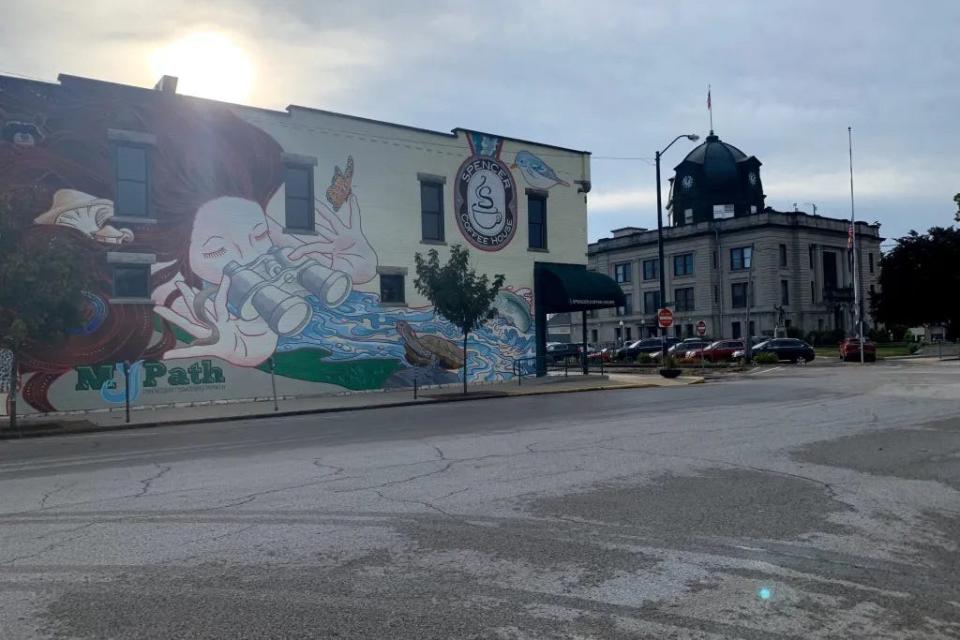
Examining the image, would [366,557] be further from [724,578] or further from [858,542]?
[858,542]

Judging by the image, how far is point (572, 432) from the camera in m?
13.8

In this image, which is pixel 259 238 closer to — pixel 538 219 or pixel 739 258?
pixel 538 219

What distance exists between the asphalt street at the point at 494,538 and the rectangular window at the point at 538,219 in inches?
733

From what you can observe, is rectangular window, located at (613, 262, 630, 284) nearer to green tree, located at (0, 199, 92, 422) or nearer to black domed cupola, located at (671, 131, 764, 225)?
black domed cupola, located at (671, 131, 764, 225)

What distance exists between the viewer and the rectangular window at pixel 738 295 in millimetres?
81688

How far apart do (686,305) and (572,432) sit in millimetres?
76103

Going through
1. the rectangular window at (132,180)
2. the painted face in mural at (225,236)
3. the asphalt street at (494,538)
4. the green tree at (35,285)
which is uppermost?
the rectangular window at (132,180)

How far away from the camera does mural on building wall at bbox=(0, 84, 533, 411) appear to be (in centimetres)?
2059

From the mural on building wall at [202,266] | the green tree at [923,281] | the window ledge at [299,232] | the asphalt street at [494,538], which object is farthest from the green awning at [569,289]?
the green tree at [923,281]

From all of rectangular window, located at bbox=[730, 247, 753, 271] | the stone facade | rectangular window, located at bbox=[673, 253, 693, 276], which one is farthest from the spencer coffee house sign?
rectangular window, located at bbox=[673, 253, 693, 276]

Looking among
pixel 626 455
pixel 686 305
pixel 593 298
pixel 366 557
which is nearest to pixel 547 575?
pixel 366 557

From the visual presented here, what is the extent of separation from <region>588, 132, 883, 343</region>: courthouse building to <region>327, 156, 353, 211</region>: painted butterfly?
5401cm

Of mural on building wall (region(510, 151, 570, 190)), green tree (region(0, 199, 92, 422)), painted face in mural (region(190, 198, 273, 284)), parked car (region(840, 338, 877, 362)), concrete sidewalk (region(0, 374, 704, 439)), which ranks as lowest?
concrete sidewalk (region(0, 374, 704, 439))

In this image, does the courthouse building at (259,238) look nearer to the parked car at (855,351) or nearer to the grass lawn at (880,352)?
the parked car at (855,351)
